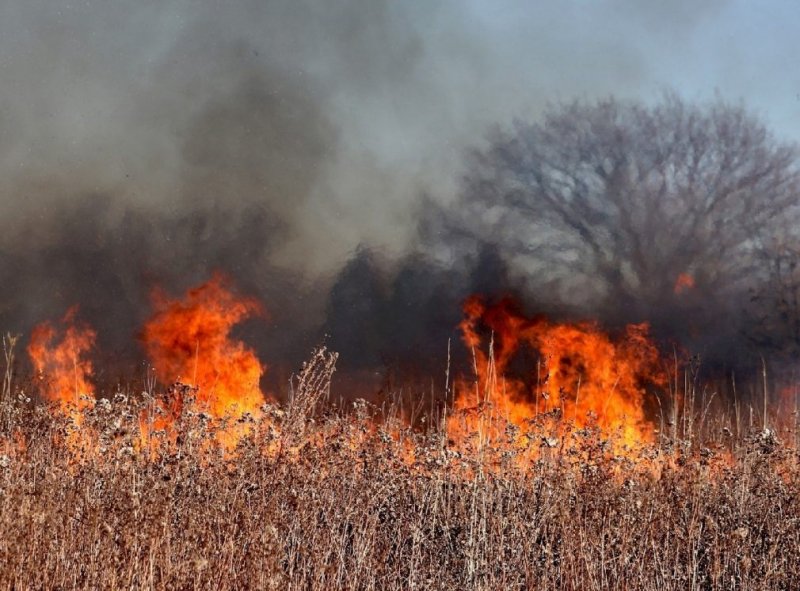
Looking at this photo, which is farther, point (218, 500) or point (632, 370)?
point (632, 370)

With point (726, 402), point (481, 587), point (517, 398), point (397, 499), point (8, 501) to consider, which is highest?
point (517, 398)

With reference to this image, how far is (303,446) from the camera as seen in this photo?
695cm

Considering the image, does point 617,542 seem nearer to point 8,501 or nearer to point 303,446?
point 303,446

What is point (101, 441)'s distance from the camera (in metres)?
6.04

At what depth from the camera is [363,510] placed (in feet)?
24.5

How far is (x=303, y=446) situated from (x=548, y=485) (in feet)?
9.25

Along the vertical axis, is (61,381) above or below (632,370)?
below

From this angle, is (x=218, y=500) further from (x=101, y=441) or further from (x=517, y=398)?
(x=517, y=398)

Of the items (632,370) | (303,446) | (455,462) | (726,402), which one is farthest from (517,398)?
(303,446)

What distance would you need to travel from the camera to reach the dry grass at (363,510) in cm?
507

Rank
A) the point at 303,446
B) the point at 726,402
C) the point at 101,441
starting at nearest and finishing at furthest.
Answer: the point at 101,441, the point at 303,446, the point at 726,402

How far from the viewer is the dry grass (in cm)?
507

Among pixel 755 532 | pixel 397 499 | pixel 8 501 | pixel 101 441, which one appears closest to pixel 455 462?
pixel 397 499

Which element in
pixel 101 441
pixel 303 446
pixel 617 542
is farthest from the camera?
pixel 617 542
